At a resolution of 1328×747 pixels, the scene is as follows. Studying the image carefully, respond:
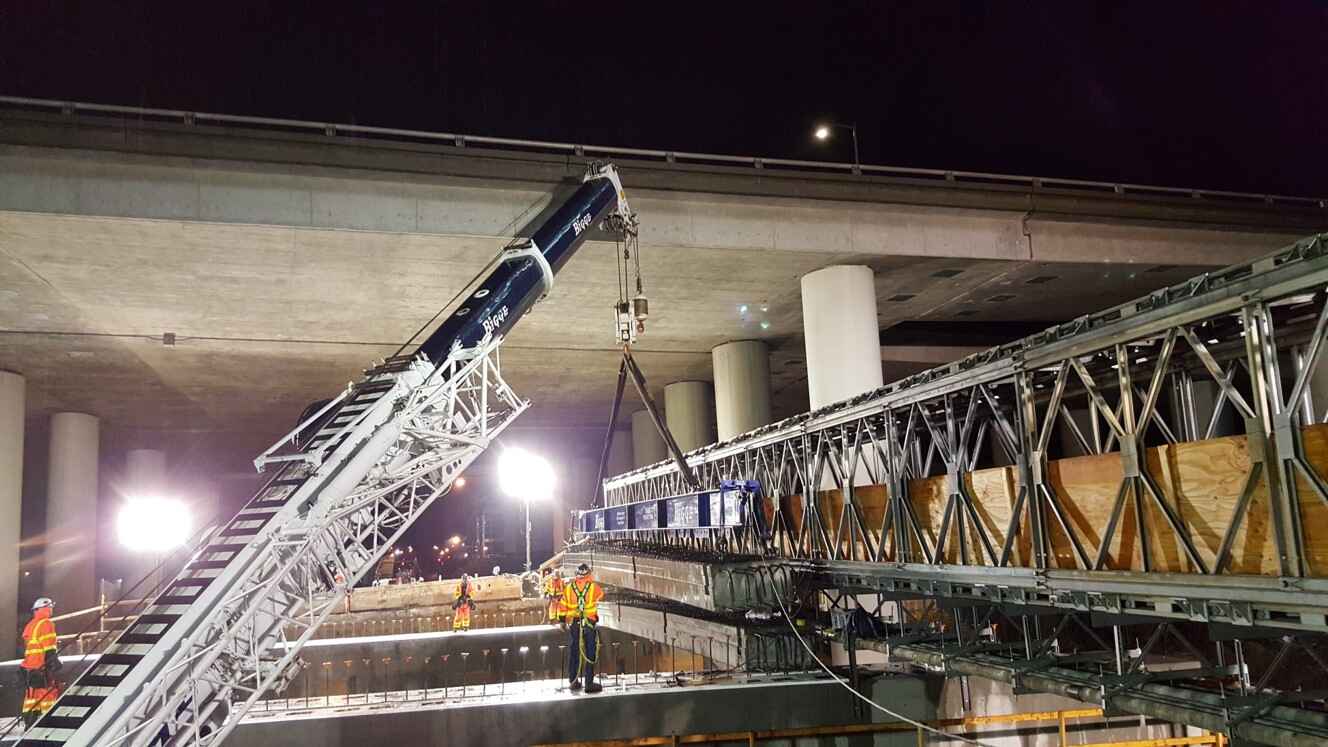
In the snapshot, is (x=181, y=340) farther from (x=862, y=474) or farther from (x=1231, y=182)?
(x=1231, y=182)

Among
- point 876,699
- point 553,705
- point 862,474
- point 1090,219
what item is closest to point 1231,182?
point 1090,219

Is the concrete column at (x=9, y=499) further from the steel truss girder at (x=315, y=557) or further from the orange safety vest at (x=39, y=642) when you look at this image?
the steel truss girder at (x=315, y=557)

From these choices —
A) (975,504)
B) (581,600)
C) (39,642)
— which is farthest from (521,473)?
(975,504)

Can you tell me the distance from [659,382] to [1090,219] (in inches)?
876

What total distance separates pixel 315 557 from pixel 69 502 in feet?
128

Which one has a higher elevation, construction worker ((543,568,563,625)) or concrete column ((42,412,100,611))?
concrete column ((42,412,100,611))

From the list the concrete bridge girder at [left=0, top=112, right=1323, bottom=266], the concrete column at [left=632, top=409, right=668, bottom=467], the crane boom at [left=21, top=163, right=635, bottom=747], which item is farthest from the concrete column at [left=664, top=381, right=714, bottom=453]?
the crane boom at [left=21, top=163, right=635, bottom=747]

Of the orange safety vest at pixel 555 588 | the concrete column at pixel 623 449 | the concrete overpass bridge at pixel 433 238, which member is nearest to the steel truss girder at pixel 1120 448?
the orange safety vest at pixel 555 588

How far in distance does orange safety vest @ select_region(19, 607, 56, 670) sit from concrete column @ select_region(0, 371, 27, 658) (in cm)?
1860

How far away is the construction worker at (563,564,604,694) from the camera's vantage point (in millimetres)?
19078

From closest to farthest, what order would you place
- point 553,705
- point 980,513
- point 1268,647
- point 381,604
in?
point 980,513 < point 1268,647 < point 553,705 < point 381,604

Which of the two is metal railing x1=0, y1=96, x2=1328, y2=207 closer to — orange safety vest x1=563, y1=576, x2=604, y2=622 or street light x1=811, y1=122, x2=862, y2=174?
street light x1=811, y1=122, x2=862, y2=174

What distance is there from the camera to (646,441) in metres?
53.3

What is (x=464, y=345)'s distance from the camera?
16859 millimetres
